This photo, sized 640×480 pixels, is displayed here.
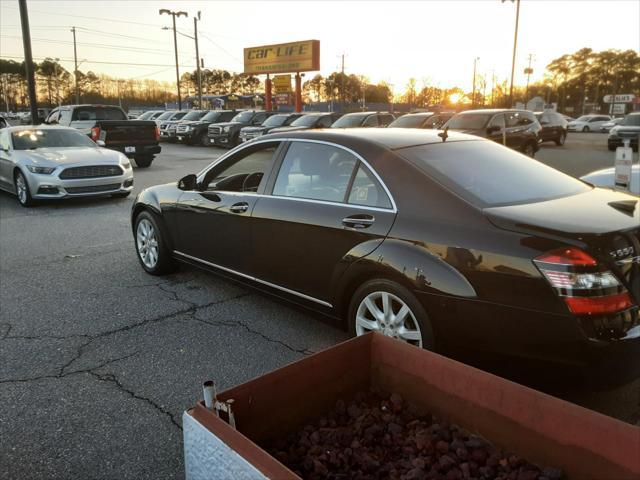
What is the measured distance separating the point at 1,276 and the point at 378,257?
4601 mm

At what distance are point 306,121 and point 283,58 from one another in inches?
715

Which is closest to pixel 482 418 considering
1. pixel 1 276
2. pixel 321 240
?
pixel 321 240

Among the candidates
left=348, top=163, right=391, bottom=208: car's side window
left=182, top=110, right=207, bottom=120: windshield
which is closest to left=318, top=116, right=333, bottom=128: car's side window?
left=182, top=110, right=207, bottom=120: windshield

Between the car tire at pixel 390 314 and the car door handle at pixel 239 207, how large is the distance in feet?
4.33

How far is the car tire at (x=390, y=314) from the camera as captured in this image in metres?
3.21

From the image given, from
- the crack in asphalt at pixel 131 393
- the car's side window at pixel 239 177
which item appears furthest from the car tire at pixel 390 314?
the car's side window at pixel 239 177

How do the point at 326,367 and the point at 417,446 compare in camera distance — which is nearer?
the point at 417,446

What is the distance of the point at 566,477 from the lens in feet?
5.88

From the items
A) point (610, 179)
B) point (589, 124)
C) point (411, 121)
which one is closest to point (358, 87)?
point (589, 124)

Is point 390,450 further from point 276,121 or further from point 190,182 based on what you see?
point 276,121

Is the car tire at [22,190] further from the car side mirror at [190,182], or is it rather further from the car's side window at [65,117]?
the car's side window at [65,117]

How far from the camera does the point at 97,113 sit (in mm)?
17531

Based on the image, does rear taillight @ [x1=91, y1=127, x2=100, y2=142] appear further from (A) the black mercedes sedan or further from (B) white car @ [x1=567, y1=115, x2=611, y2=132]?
(B) white car @ [x1=567, y1=115, x2=611, y2=132]

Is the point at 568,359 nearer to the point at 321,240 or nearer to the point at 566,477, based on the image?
the point at 566,477
